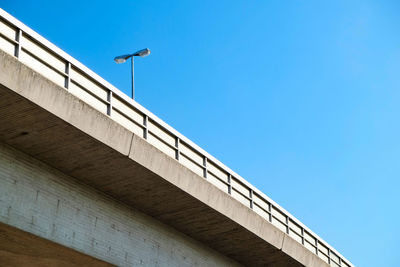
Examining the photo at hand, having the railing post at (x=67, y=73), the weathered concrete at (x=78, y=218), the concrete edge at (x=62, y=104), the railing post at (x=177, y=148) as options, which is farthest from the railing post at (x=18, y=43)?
the railing post at (x=177, y=148)

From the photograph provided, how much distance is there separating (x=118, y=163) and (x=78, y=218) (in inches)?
69.6

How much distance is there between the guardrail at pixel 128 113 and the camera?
54.5 feet

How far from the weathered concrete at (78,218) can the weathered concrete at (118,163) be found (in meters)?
0.28

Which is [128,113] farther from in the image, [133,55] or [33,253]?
[133,55]

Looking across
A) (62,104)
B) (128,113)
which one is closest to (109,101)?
(128,113)

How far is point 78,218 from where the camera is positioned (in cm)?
1894

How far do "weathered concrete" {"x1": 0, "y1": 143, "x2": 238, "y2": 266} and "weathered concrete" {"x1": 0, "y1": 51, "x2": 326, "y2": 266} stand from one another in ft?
0.93

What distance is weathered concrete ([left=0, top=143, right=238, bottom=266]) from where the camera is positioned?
56.6 ft

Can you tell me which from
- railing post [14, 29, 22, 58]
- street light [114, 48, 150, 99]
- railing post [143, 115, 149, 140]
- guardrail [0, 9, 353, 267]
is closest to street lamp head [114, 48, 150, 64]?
street light [114, 48, 150, 99]

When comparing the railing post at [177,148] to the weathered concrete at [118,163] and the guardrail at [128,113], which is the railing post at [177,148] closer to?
the guardrail at [128,113]

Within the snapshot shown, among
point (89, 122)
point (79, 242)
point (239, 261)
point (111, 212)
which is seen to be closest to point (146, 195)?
point (111, 212)

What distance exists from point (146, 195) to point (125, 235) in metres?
1.28

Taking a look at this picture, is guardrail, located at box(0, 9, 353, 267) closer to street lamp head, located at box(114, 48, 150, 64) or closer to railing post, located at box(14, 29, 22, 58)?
railing post, located at box(14, 29, 22, 58)

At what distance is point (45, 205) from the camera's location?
707 inches
